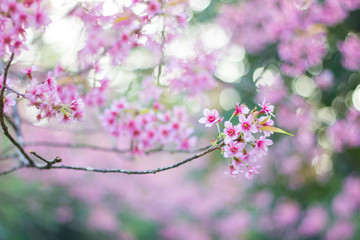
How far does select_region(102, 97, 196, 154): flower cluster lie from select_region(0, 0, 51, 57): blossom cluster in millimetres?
821

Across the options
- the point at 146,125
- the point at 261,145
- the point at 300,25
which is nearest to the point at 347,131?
the point at 300,25

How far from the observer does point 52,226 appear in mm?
6590

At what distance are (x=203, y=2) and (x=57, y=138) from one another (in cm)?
384

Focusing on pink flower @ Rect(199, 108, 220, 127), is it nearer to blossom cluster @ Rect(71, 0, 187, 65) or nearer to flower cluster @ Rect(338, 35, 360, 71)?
blossom cluster @ Rect(71, 0, 187, 65)

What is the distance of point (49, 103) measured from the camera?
1322 millimetres

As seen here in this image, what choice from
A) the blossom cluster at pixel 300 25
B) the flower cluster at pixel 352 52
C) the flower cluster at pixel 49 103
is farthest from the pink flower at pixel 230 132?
the flower cluster at pixel 352 52

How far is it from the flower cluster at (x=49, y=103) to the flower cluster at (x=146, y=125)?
2.05ft

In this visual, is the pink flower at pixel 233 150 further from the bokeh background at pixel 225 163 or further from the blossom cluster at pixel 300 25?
the blossom cluster at pixel 300 25

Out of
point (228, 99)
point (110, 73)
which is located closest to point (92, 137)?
point (228, 99)

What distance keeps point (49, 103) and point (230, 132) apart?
2.33 feet

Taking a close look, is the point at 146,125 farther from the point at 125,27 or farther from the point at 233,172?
the point at 233,172

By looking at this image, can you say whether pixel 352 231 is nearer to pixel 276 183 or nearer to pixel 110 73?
pixel 276 183

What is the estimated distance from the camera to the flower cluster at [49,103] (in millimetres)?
1307

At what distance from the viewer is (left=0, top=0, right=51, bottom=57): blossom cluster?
1.13 m
